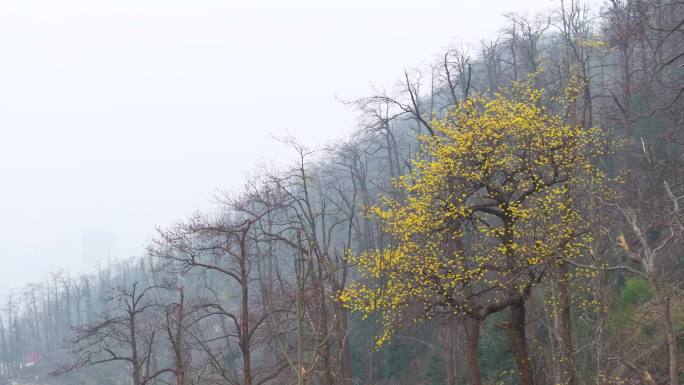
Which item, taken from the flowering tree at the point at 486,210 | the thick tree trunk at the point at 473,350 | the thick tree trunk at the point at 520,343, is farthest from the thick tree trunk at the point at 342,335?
the thick tree trunk at the point at 520,343

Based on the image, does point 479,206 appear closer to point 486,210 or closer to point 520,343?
point 486,210

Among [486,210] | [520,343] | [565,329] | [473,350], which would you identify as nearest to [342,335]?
[473,350]

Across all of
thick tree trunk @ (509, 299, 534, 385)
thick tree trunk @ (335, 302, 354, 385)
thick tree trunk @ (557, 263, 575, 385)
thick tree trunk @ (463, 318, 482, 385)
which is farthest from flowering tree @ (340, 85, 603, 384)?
thick tree trunk @ (335, 302, 354, 385)

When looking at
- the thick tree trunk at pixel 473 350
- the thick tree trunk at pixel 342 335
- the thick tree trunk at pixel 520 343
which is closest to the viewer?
the thick tree trunk at pixel 520 343

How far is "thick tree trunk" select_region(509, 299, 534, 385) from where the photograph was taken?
12.9 metres

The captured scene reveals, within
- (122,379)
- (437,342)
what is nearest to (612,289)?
(437,342)

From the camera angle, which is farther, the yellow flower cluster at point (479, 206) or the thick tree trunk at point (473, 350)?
the thick tree trunk at point (473, 350)

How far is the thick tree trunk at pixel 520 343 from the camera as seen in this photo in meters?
12.9

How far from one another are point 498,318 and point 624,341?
25.8ft

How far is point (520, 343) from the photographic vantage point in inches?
520

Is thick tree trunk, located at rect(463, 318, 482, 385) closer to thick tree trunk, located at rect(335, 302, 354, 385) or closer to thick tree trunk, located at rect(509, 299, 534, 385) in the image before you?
thick tree trunk, located at rect(509, 299, 534, 385)

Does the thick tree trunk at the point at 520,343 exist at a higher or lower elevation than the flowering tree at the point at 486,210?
lower

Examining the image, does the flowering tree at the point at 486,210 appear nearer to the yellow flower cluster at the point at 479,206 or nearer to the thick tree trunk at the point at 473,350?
the yellow flower cluster at the point at 479,206

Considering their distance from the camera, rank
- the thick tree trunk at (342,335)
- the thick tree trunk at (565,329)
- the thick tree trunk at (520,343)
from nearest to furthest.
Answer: the thick tree trunk at (565,329)
the thick tree trunk at (520,343)
the thick tree trunk at (342,335)
